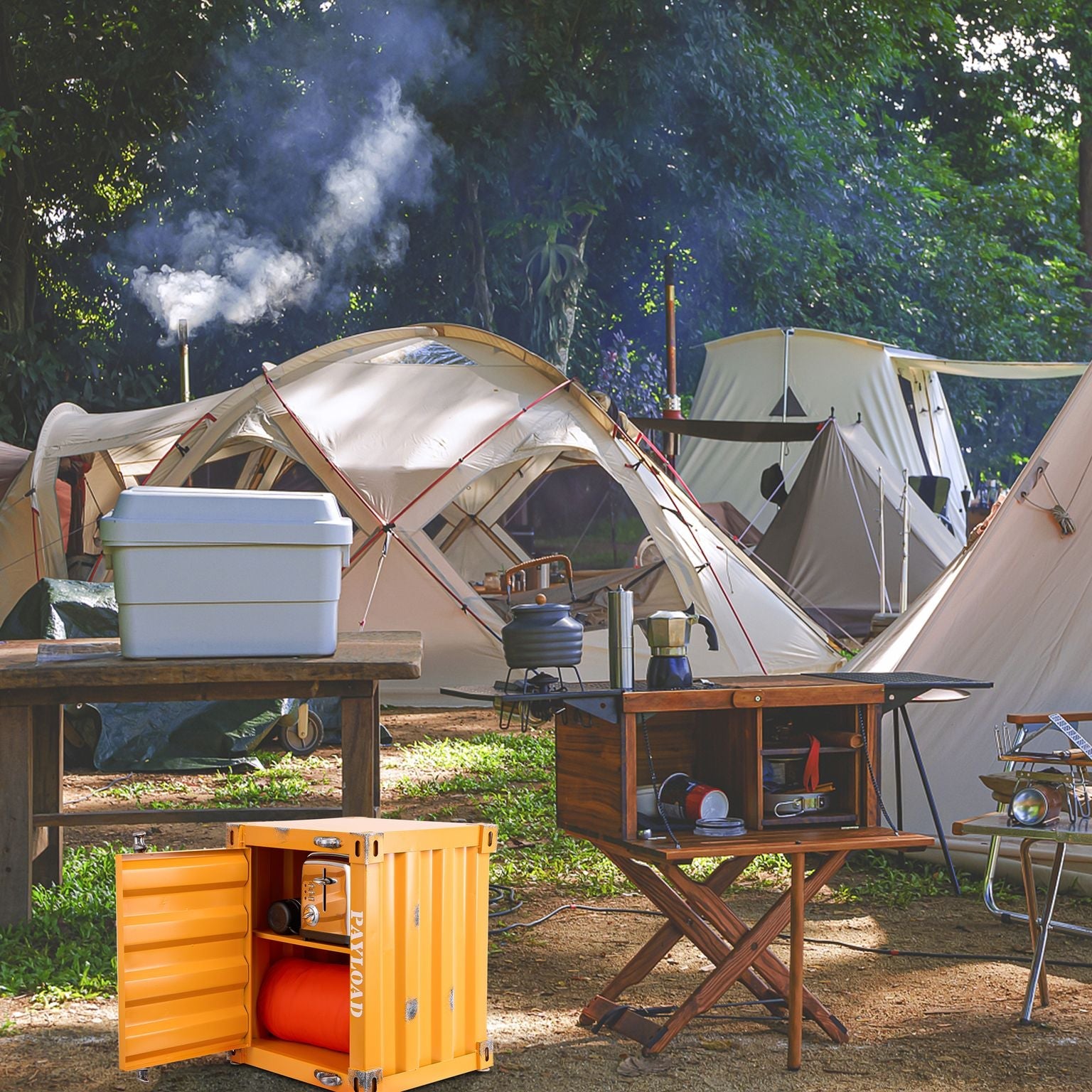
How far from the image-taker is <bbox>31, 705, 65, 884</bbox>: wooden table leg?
409 cm

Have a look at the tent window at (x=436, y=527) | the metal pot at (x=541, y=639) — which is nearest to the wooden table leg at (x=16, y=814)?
the metal pot at (x=541, y=639)

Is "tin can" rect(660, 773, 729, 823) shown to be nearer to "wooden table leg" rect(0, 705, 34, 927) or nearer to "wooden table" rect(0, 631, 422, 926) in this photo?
"wooden table" rect(0, 631, 422, 926)

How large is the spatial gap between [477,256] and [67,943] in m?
12.4

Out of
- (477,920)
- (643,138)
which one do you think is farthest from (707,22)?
(477,920)

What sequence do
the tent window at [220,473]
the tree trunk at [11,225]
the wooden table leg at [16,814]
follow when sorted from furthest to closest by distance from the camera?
1. the tree trunk at [11,225]
2. the tent window at [220,473]
3. the wooden table leg at [16,814]

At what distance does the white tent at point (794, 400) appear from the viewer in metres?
13.2

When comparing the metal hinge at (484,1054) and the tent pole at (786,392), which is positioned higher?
the tent pole at (786,392)

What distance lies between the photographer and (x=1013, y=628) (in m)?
4.52

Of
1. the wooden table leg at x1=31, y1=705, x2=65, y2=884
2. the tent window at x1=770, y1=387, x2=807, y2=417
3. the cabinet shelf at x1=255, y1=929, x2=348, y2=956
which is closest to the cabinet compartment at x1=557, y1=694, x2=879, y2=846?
the cabinet shelf at x1=255, y1=929, x2=348, y2=956

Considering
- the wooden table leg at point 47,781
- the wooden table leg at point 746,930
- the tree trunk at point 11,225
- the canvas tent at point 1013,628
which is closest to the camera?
the wooden table leg at point 746,930

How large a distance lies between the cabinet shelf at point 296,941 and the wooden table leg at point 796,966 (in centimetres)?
90

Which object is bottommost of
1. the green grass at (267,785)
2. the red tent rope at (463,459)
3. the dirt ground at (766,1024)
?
the dirt ground at (766,1024)

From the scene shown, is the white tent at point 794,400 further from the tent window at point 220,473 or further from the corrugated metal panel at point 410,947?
the corrugated metal panel at point 410,947

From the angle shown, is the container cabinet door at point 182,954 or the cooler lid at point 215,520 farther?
the cooler lid at point 215,520
